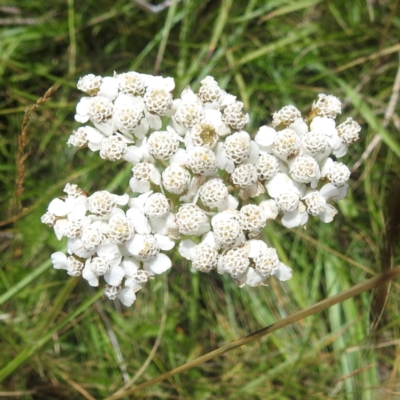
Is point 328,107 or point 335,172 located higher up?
point 328,107

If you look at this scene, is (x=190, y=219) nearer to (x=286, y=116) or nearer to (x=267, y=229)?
(x=286, y=116)

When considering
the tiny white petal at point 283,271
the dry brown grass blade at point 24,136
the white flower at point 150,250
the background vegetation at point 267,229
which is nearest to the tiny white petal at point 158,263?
the white flower at point 150,250

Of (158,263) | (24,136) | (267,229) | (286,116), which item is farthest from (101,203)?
(267,229)

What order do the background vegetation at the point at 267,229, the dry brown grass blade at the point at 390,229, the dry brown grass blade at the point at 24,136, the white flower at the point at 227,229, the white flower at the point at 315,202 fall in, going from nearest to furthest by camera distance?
the dry brown grass blade at the point at 390,229 < the white flower at the point at 227,229 < the white flower at the point at 315,202 < the dry brown grass blade at the point at 24,136 < the background vegetation at the point at 267,229

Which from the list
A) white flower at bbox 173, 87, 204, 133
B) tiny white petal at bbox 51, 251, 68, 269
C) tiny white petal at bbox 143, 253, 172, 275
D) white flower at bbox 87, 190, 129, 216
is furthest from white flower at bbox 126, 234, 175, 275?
white flower at bbox 173, 87, 204, 133

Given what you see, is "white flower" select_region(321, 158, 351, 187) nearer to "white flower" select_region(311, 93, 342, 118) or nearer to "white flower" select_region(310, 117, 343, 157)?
"white flower" select_region(310, 117, 343, 157)

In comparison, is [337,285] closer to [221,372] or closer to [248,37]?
[221,372]

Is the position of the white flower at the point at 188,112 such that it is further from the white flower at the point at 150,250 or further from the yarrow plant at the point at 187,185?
the white flower at the point at 150,250
